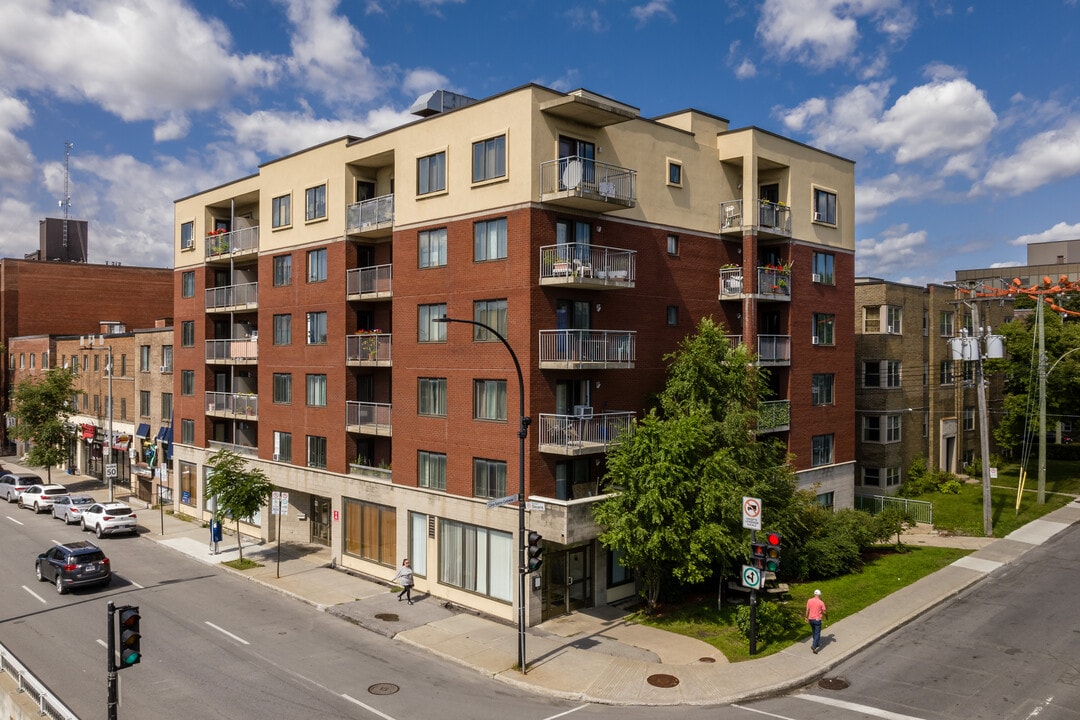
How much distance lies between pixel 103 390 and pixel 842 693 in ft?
175

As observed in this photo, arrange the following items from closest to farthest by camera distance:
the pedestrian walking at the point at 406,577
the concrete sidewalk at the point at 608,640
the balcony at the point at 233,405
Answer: the concrete sidewalk at the point at 608,640 < the pedestrian walking at the point at 406,577 < the balcony at the point at 233,405

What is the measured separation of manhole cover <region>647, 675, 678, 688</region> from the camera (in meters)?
19.1

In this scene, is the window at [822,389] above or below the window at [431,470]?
above

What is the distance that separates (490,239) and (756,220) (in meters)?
11.7

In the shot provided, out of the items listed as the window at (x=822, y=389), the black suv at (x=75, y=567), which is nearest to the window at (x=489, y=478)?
the black suv at (x=75, y=567)

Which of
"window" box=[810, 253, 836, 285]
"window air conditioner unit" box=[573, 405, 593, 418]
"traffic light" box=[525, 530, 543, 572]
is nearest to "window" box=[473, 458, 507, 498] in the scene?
"window air conditioner unit" box=[573, 405, 593, 418]

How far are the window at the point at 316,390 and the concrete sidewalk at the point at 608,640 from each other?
6.75 metres

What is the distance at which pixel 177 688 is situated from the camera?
62.3 feet

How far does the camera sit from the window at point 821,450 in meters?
34.4

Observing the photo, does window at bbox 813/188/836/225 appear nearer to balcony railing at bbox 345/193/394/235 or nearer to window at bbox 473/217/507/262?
window at bbox 473/217/507/262

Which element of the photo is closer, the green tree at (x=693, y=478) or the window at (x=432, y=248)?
the green tree at (x=693, y=478)

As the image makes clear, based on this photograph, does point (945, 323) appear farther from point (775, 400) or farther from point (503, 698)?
point (503, 698)

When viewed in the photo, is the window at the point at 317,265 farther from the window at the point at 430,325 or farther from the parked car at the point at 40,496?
the parked car at the point at 40,496

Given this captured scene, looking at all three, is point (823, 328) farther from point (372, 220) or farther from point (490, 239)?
point (372, 220)
